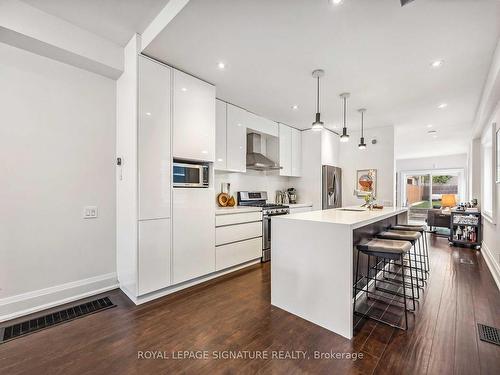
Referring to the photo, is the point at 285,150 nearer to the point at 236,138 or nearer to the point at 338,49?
the point at 236,138

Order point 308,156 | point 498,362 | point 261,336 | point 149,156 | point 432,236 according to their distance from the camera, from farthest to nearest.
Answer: point 432,236 < point 308,156 < point 149,156 < point 261,336 < point 498,362

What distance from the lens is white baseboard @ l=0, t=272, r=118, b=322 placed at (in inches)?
85.1

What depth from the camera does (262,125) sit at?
4379mm

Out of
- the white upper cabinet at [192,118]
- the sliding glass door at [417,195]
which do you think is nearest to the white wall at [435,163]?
the sliding glass door at [417,195]

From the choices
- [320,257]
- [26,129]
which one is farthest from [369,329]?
[26,129]

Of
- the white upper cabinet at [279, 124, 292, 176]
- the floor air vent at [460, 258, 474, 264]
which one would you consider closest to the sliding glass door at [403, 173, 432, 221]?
the floor air vent at [460, 258, 474, 264]

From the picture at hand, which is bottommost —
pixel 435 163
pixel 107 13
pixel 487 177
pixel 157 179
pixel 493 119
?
pixel 157 179

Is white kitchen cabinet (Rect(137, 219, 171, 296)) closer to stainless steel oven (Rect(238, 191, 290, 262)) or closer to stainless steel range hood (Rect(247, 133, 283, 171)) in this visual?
stainless steel oven (Rect(238, 191, 290, 262))

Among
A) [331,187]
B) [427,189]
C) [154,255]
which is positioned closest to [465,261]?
[331,187]

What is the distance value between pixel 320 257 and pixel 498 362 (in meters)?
1.29

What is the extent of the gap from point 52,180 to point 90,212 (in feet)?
1.58

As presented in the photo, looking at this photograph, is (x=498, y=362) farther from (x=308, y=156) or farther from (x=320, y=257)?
(x=308, y=156)

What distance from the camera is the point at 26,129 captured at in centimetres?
227

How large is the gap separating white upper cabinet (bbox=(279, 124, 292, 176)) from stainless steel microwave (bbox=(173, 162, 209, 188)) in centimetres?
215
